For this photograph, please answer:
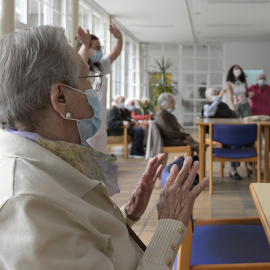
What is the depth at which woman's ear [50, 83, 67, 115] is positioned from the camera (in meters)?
1.18

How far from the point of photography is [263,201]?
5.80ft

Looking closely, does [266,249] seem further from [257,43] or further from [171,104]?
[257,43]

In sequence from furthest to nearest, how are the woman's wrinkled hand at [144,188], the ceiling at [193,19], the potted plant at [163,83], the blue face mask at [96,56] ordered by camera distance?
the potted plant at [163,83]
the ceiling at [193,19]
the blue face mask at [96,56]
the woman's wrinkled hand at [144,188]

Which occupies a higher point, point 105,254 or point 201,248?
point 105,254

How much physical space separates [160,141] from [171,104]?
64cm

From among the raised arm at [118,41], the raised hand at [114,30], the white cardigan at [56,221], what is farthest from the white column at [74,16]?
the white cardigan at [56,221]

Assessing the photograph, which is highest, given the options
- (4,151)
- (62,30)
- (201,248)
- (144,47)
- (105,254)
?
(144,47)

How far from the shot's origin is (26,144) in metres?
1.10

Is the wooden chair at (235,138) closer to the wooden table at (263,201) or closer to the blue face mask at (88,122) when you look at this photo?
the wooden table at (263,201)

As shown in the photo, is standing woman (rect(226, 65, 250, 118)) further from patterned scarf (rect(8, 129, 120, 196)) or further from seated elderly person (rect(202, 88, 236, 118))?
patterned scarf (rect(8, 129, 120, 196))

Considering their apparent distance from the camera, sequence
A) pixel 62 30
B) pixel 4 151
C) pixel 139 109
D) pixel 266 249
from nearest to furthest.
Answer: pixel 4 151, pixel 62 30, pixel 266 249, pixel 139 109

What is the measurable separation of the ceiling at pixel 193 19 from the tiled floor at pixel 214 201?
508cm

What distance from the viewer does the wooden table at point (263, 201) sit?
154cm

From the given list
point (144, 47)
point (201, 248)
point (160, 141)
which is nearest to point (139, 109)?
point (144, 47)
